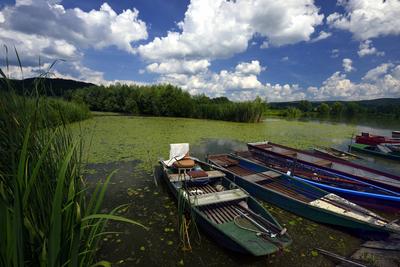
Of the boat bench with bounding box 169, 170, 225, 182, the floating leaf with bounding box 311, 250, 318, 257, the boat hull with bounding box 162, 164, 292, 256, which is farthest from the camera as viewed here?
the boat bench with bounding box 169, 170, 225, 182

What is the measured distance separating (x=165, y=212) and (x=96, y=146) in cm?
655

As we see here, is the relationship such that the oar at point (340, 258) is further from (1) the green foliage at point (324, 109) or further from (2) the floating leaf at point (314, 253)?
(1) the green foliage at point (324, 109)

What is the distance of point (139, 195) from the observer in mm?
5227

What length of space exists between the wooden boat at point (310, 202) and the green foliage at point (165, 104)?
16.7 meters

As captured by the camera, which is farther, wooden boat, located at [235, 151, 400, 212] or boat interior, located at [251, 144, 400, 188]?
boat interior, located at [251, 144, 400, 188]

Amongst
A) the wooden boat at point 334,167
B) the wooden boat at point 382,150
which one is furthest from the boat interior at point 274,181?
the wooden boat at point 382,150

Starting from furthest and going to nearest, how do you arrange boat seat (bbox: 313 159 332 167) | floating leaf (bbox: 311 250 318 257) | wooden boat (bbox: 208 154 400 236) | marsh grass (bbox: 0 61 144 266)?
1. boat seat (bbox: 313 159 332 167)
2. wooden boat (bbox: 208 154 400 236)
3. floating leaf (bbox: 311 250 318 257)
4. marsh grass (bbox: 0 61 144 266)

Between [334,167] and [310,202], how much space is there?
10.0 ft

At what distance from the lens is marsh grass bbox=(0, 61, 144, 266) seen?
1.00 m

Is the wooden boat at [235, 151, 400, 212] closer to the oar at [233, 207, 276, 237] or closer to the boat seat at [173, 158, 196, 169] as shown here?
the oar at [233, 207, 276, 237]

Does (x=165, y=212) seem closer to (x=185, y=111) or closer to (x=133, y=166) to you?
(x=133, y=166)

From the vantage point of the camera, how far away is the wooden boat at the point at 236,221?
3.10 meters

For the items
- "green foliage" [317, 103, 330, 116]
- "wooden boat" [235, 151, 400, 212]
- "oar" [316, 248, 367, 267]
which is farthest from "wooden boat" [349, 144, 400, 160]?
"green foliage" [317, 103, 330, 116]

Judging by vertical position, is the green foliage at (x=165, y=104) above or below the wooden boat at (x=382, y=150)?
above
